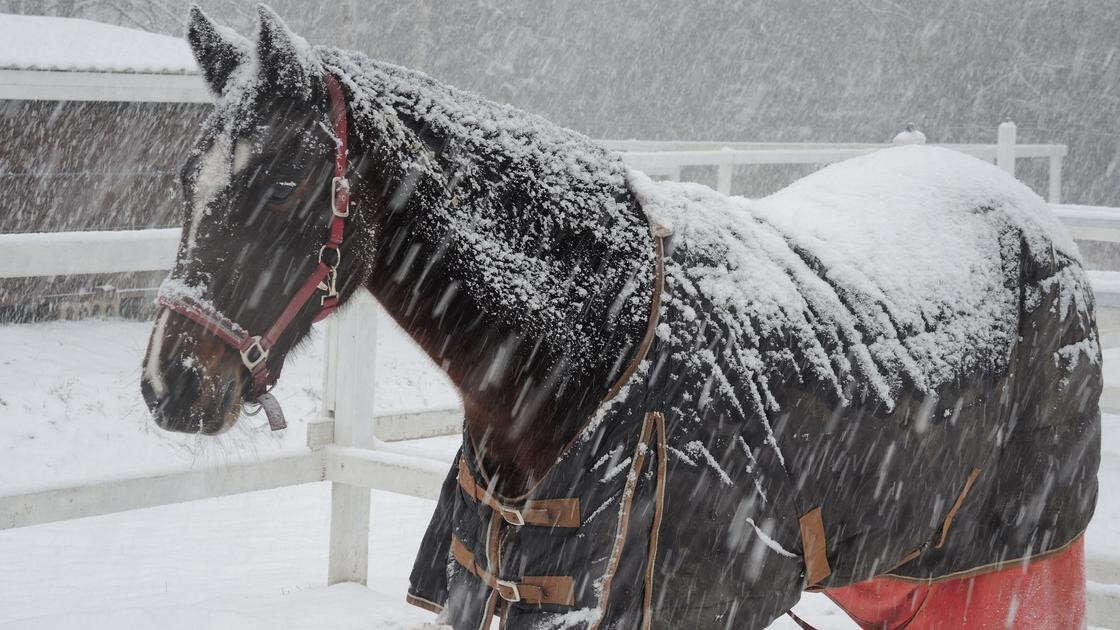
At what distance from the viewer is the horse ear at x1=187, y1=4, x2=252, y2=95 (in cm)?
173

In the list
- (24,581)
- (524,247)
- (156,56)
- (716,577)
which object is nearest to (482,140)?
(524,247)

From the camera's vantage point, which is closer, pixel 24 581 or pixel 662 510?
pixel 662 510

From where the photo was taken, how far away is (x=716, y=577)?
66.5 inches

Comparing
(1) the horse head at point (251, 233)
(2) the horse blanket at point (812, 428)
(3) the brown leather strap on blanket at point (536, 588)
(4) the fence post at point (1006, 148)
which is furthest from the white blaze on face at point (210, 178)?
(4) the fence post at point (1006, 148)

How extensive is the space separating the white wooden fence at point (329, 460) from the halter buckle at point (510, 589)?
1409mm

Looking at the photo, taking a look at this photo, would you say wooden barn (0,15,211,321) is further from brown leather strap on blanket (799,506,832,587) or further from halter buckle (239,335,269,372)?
A: brown leather strap on blanket (799,506,832,587)

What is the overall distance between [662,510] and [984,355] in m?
0.80

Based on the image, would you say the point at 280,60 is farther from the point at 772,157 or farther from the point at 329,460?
the point at 772,157

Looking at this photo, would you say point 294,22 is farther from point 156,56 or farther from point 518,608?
point 518,608

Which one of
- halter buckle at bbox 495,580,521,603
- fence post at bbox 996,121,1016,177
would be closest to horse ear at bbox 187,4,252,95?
halter buckle at bbox 495,580,521,603

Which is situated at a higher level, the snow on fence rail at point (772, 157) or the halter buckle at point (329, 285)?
the halter buckle at point (329, 285)

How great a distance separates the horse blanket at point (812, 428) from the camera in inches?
64.9

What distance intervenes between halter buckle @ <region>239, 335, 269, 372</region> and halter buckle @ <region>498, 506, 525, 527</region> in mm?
463

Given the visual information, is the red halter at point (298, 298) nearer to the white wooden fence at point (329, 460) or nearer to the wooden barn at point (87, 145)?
the white wooden fence at point (329, 460)
